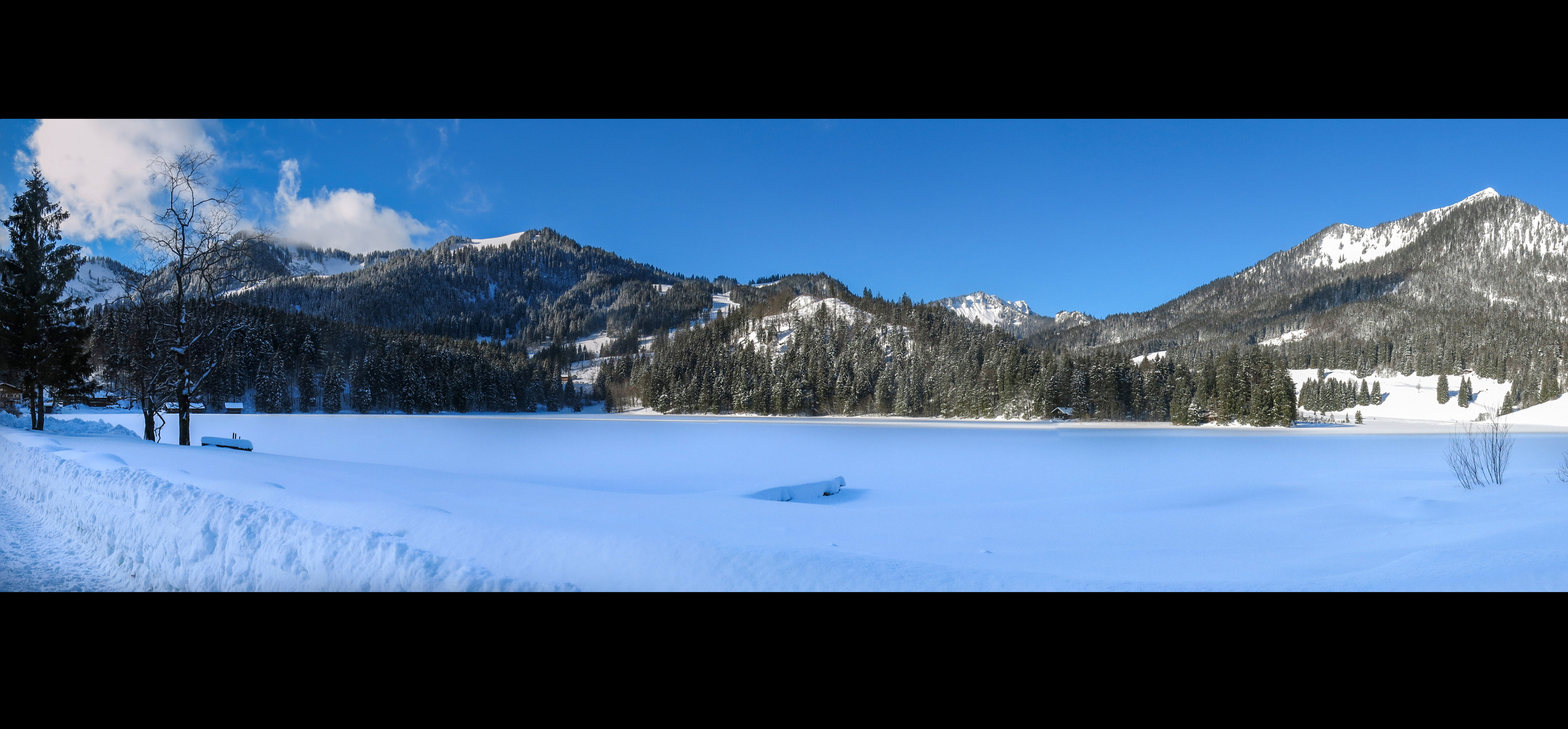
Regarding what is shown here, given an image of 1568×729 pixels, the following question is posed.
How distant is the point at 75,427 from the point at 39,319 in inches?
116

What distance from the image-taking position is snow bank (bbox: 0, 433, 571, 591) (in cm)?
314

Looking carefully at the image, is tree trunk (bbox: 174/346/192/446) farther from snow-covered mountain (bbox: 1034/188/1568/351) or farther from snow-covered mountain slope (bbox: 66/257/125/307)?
snow-covered mountain (bbox: 1034/188/1568/351)

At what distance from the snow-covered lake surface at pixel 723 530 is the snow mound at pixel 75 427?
2812 millimetres

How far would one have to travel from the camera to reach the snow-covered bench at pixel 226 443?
1134 cm

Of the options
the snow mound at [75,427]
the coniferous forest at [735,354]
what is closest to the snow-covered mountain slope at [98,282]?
the snow mound at [75,427]

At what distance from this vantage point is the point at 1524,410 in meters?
46.3


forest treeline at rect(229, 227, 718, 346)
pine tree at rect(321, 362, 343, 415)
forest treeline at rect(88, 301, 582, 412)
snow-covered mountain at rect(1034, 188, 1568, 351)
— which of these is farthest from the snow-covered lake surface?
snow-covered mountain at rect(1034, 188, 1568, 351)

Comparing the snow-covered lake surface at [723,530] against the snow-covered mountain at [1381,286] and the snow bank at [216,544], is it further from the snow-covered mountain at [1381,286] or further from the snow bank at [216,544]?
the snow-covered mountain at [1381,286]

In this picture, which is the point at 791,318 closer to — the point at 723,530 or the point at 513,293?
the point at 513,293

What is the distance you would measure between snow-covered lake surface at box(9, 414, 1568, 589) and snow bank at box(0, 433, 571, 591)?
17mm
